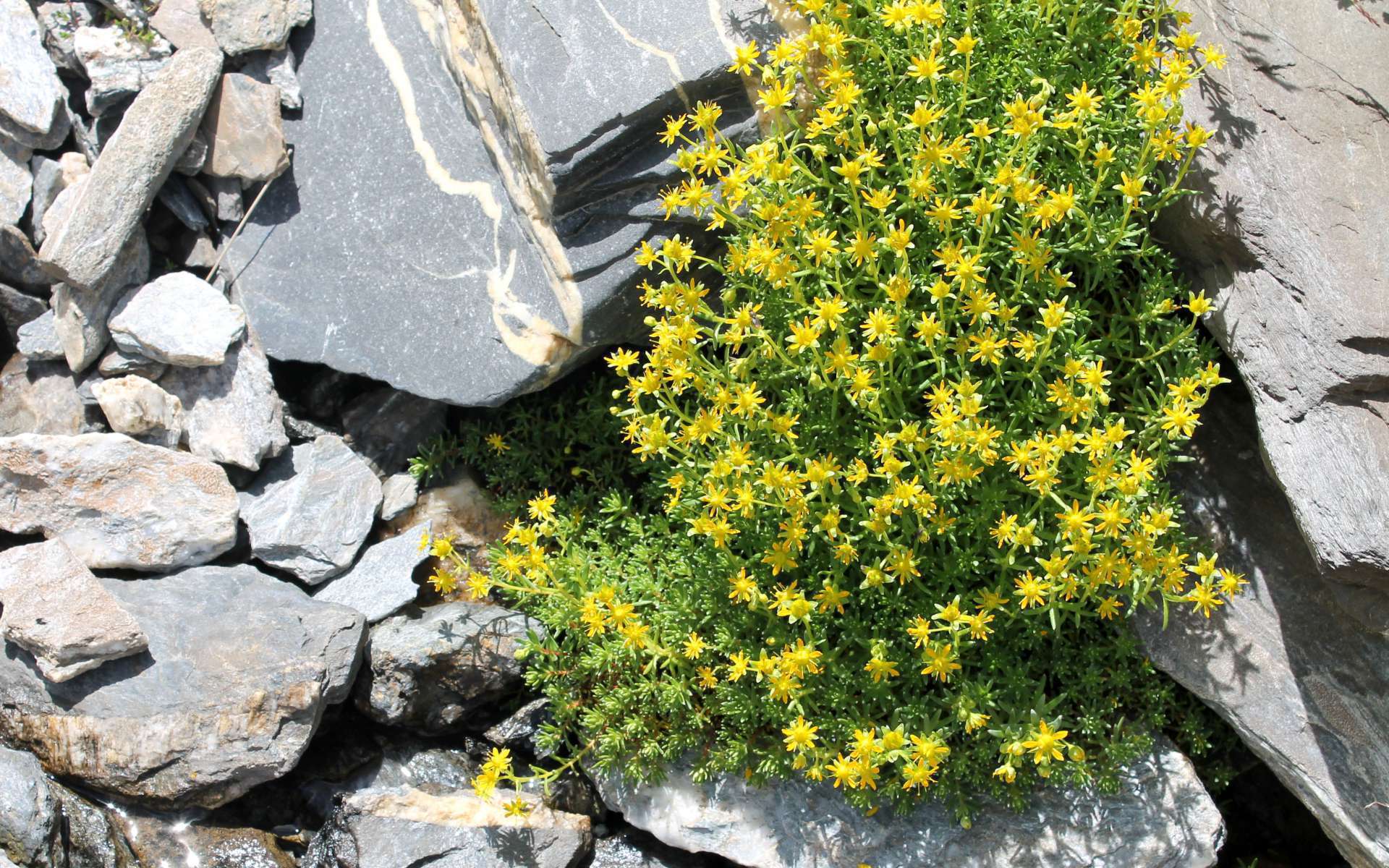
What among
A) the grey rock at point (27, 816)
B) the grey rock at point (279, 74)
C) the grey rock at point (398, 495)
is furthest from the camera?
the grey rock at point (279, 74)

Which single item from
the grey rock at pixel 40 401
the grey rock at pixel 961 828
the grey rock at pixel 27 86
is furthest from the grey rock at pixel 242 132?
the grey rock at pixel 961 828

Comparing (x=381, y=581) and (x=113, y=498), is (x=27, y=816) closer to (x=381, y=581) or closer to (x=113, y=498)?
(x=113, y=498)

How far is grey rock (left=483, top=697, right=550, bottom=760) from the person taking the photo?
17.6ft

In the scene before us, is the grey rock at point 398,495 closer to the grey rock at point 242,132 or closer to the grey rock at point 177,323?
the grey rock at point 177,323

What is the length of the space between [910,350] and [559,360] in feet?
5.20

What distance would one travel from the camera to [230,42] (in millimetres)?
5770

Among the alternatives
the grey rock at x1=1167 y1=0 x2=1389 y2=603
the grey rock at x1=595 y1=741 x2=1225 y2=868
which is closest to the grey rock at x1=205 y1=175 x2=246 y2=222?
the grey rock at x1=595 y1=741 x2=1225 y2=868

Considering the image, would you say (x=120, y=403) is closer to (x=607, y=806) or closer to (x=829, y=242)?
(x=607, y=806)

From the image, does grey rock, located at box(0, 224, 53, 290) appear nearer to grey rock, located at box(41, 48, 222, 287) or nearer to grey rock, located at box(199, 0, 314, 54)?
grey rock, located at box(41, 48, 222, 287)

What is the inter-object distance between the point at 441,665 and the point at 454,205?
6.71 feet

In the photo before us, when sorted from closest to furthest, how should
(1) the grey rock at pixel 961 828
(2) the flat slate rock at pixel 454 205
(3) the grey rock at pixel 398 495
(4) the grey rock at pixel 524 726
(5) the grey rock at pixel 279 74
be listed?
(1) the grey rock at pixel 961 828 < (2) the flat slate rock at pixel 454 205 < (4) the grey rock at pixel 524 726 < (3) the grey rock at pixel 398 495 < (5) the grey rock at pixel 279 74

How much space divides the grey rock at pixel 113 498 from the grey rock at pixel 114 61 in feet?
5.15

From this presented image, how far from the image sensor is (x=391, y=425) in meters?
5.93

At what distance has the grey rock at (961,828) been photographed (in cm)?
477
